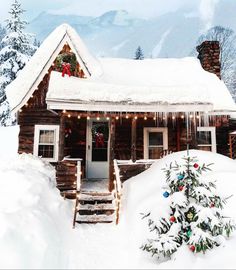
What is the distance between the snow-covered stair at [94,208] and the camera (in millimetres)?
9406

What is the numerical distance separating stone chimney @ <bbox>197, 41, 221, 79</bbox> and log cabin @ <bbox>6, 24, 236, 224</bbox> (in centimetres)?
133

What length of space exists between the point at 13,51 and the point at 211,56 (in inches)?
783

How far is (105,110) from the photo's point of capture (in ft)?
35.8

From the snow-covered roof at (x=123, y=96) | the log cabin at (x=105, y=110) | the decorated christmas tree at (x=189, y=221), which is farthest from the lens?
the log cabin at (x=105, y=110)

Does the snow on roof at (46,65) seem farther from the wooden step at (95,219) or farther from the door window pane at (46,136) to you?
the wooden step at (95,219)

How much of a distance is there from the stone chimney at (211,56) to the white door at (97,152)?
8583 millimetres

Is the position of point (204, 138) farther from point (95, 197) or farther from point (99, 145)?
point (95, 197)

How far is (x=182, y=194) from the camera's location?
6.44 meters

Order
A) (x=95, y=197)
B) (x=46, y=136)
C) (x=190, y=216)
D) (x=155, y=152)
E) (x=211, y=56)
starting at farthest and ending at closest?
(x=211, y=56) → (x=46, y=136) → (x=155, y=152) → (x=95, y=197) → (x=190, y=216)

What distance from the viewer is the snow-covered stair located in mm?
9406

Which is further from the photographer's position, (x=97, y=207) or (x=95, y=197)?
(x=95, y=197)

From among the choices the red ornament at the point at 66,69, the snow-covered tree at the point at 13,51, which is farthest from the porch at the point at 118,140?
the snow-covered tree at the point at 13,51

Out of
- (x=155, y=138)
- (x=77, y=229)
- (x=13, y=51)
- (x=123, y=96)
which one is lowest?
(x=77, y=229)

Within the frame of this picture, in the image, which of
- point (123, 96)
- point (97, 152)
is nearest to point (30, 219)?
point (123, 96)
